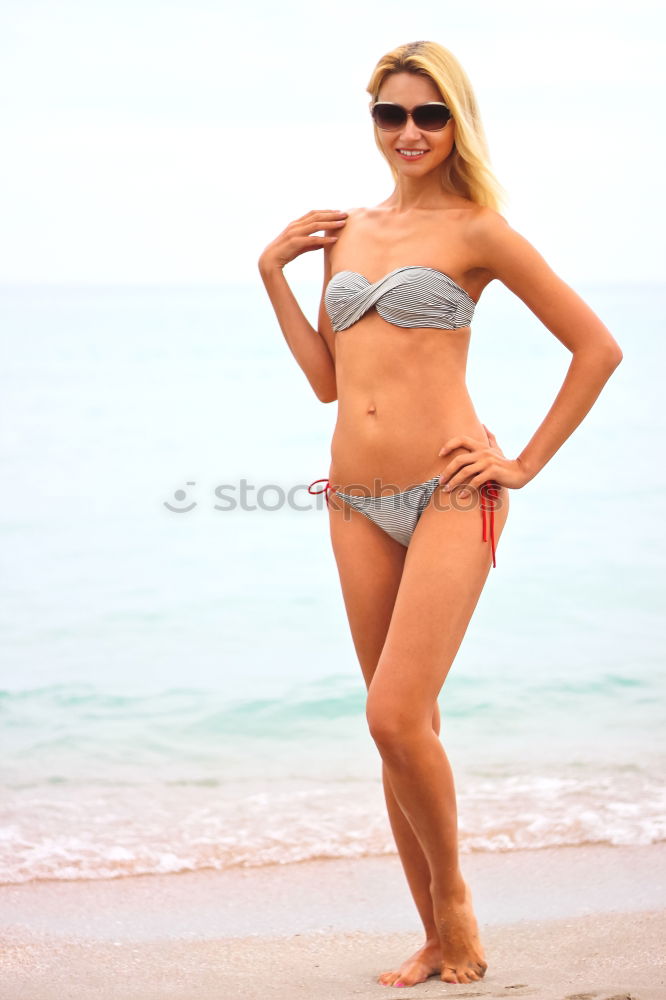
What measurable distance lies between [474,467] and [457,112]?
77cm

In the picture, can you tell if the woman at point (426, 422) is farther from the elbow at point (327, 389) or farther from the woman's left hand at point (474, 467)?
the elbow at point (327, 389)

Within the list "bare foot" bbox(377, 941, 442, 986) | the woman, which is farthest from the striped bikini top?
"bare foot" bbox(377, 941, 442, 986)

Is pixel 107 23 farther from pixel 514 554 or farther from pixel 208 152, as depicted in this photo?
pixel 514 554

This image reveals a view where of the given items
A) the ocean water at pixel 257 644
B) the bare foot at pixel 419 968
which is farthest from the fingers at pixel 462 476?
the ocean water at pixel 257 644

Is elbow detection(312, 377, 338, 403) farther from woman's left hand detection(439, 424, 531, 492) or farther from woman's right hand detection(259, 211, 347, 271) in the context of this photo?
woman's left hand detection(439, 424, 531, 492)

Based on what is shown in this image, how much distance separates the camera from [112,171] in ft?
69.4

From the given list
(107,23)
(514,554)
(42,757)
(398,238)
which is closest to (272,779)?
(42,757)

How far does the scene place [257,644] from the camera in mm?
8477

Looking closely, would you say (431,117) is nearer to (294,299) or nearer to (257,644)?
(294,299)

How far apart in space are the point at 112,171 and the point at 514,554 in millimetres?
12975

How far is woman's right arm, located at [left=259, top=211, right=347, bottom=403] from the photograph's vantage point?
3016 millimetres

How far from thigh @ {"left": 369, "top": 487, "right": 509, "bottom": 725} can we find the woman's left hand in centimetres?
5

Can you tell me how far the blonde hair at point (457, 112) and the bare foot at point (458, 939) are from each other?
1.56 metres

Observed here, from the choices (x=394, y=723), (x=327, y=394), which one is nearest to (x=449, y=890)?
(x=394, y=723)
